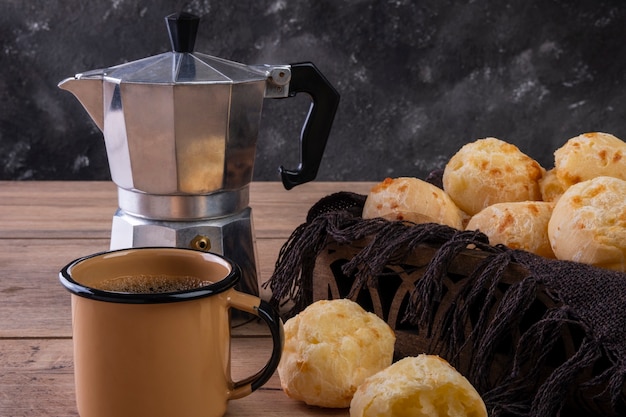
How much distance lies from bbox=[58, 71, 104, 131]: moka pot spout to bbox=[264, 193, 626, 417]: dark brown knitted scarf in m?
0.34

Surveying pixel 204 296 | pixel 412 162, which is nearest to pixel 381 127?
pixel 412 162

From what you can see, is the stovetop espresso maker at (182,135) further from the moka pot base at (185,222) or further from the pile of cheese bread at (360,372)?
the pile of cheese bread at (360,372)

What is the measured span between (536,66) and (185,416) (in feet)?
5.64

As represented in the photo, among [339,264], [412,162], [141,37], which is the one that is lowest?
[412,162]

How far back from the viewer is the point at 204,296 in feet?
2.11

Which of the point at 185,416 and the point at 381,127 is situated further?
the point at 381,127

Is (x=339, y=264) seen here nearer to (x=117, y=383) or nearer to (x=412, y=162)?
(x=117, y=383)

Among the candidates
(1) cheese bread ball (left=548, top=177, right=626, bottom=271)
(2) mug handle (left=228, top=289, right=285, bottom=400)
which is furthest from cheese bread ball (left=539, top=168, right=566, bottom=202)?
(2) mug handle (left=228, top=289, right=285, bottom=400)

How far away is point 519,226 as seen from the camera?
2.61 ft

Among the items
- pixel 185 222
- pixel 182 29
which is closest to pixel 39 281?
pixel 185 222

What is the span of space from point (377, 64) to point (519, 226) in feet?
4.58

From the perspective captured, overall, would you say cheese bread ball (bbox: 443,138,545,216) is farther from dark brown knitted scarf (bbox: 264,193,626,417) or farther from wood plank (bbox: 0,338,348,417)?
wood plank (bbox: 0,338,348,417)

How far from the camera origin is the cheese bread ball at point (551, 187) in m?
0.88

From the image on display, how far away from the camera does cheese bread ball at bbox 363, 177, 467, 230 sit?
85 cm
